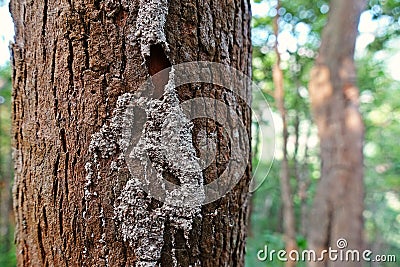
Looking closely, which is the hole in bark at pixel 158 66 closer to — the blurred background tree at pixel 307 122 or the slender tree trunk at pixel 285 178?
the blurred background tree at pixel 307 122

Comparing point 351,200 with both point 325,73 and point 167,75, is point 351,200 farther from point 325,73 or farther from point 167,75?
point 167,75

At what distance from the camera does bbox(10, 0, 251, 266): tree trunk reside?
0.43 metres

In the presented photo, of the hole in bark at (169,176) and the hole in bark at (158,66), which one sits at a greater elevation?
the hole in bark at (158,66)

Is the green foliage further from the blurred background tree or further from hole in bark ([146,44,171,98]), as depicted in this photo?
hole in bark ([146,44,171,98])

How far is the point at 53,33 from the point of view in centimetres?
46

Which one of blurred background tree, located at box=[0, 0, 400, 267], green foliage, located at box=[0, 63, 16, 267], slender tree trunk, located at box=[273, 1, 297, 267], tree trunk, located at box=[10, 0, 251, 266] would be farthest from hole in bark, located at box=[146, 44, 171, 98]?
green foliage, located at box=[0, 63, 16, 267]

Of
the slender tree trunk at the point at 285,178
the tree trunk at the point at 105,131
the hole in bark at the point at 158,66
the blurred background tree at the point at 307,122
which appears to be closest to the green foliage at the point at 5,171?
the blurred background tree at the point at 307,122

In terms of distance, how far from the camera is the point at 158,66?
441 mm

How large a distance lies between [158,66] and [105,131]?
0.10 metres

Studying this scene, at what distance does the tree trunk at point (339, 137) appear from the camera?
2.12 meters

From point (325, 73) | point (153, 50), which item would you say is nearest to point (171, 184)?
point (153, 50)

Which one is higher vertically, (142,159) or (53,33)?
(53,33)

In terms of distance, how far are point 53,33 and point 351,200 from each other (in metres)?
2.04

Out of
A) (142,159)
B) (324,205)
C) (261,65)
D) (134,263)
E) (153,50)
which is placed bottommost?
(324,205)
